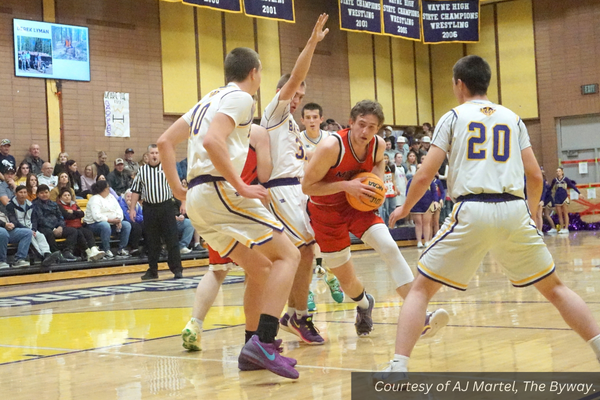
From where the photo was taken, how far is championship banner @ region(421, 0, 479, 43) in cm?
2077

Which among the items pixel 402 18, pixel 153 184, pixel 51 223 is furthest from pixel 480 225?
pixel 402 18

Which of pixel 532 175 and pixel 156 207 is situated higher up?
pixel 532 175

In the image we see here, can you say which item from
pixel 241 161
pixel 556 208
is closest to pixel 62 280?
pixel 241 161

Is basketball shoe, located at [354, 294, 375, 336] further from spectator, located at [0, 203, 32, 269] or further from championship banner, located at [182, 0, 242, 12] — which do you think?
championship banner, located at [182, 0, 242, 12]

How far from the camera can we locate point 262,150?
5.22 metres

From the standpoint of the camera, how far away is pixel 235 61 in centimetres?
420

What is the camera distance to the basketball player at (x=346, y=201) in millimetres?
4656

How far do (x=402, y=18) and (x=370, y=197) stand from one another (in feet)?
53.4

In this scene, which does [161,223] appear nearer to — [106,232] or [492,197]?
[106,232]

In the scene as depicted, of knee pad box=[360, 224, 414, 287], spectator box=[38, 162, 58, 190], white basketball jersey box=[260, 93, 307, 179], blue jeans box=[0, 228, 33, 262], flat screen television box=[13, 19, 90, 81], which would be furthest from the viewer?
flat screen television box=[13, 19, 90, 81]

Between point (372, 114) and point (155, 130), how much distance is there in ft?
42.3

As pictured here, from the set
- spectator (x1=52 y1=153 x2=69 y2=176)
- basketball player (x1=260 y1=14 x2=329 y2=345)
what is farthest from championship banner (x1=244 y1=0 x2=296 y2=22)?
basketball player (x1=260 y1=14 x2=329 y2=345)

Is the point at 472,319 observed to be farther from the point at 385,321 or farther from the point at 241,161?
the point at 241,161

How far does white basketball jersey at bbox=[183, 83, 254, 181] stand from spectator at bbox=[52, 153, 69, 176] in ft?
34.6
